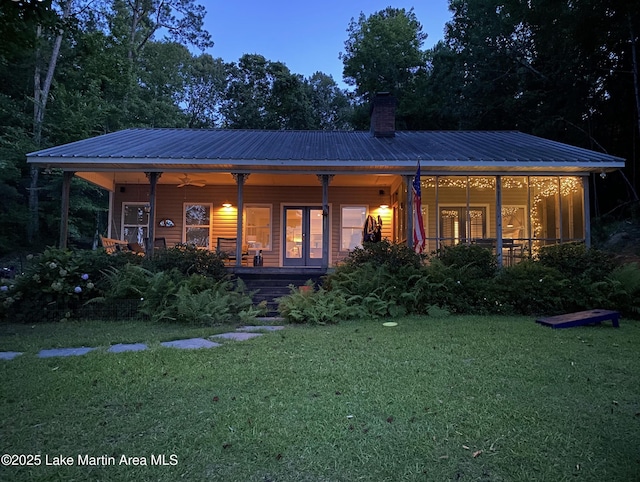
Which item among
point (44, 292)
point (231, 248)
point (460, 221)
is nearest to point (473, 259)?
point (460, 221)

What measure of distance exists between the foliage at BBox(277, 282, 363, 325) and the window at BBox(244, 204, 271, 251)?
20.9ft

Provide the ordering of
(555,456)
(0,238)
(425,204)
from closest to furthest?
(555,456) < (425,204) < (0,238)

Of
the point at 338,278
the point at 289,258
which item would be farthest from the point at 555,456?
the point at 289,258

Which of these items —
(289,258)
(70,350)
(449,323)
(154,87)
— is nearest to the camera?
(70,350)

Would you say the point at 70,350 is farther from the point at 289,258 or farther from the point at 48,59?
the point at 48,59

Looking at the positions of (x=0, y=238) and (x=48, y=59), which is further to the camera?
(x=48, y=59)

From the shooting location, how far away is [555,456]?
225 cm

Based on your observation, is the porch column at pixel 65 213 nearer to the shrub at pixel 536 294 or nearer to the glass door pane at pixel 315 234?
the glass door pane at pixel 315 234

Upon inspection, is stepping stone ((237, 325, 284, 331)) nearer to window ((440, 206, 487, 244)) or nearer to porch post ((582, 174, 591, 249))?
window ((440, 206, 487, 244))

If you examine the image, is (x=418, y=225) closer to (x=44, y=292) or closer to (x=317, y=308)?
(x=317, y=308)

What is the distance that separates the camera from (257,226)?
13.3m

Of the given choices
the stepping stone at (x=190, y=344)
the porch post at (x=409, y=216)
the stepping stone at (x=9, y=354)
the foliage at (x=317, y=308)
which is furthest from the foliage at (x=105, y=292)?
the porch post at (x=409, y=216)

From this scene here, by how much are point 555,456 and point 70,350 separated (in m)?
4.71

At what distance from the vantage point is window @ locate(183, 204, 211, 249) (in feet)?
42.8
